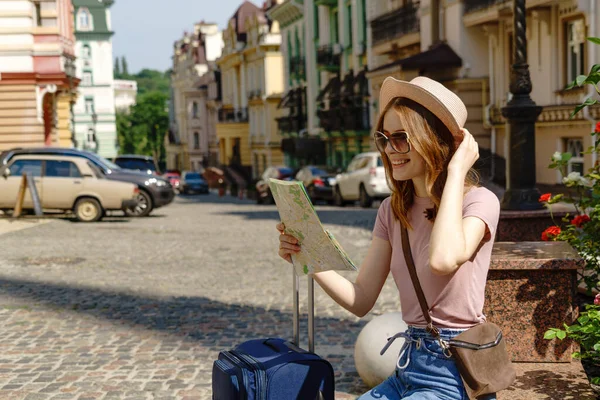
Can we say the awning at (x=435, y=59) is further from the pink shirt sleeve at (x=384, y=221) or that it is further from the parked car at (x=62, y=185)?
the pink shirt sleeve at (x=384, y=221)

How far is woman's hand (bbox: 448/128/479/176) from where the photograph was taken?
3.37 meters

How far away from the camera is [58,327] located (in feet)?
30.4

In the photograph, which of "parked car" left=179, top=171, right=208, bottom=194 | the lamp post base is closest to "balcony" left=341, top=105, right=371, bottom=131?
"parked car" left=179, top=171, right=208, bottom=194

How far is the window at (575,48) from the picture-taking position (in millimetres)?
23812

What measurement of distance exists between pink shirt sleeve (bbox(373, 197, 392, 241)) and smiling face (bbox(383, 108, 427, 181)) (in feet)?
0.59

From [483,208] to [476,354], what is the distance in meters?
0.49

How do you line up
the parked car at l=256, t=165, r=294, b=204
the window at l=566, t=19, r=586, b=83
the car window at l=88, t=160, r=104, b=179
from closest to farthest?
the car window at l=88, t=160, r=104, b=179 < the window at l=566, t=19, r=586, b=83 < the parked car at l=256, t=165, r=294, b=204

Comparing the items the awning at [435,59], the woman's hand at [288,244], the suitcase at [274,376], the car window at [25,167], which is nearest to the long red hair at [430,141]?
the woman's hand at [288,244]

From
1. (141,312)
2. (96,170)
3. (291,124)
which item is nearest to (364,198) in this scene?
(96,170)

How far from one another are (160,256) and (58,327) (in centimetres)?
623

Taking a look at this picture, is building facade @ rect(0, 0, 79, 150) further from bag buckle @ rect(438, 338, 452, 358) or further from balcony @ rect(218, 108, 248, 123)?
balcony @ rect(218, 108, 248, 123)

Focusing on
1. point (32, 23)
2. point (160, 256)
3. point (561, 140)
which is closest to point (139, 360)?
point (160, 256)

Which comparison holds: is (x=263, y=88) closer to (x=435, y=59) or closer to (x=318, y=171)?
(x=318, y=171)

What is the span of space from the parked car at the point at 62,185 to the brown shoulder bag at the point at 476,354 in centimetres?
1975
